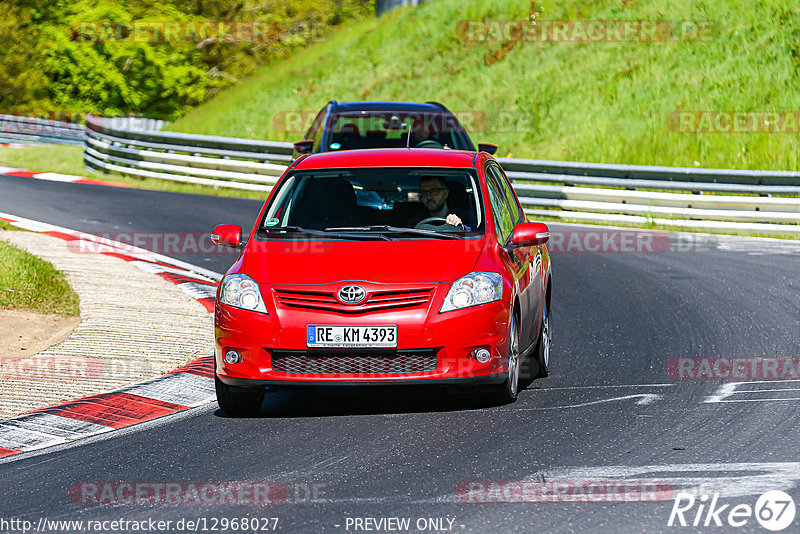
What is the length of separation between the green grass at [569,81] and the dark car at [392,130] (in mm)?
9415

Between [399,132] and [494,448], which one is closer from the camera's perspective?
[494,448]

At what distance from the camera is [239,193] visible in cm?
2444

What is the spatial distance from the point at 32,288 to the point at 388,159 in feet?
14.8

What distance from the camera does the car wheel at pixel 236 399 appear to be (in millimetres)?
7531

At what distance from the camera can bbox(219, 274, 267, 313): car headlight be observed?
7363 millimetres

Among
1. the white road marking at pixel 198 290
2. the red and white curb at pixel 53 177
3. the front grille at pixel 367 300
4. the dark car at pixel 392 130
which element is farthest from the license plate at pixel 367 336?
the red and white curb at pixel 53 177

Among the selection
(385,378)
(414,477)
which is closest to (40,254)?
(385,378)

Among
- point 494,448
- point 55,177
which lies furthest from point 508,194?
point 55,177

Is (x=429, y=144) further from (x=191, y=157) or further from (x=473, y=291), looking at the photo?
(x=191, y=157)

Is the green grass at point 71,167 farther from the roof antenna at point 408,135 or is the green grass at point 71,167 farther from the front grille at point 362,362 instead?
the front grille at point 362,362

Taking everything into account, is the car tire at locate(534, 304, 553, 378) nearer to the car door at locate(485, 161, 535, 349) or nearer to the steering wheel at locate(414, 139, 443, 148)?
the car door at locate(485, 161, 535, 349)

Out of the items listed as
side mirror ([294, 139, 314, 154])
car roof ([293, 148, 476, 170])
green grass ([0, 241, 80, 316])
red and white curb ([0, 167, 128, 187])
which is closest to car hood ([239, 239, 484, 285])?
car roof ([293, 148, 476, 170])

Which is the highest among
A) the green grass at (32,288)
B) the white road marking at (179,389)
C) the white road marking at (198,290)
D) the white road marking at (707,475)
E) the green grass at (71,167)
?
the white road marking at (707,475)

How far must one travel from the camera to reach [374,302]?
718 centimetres
